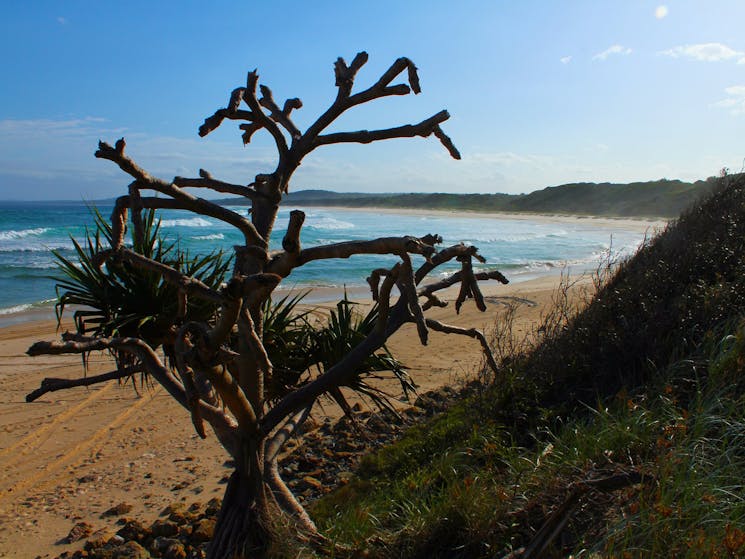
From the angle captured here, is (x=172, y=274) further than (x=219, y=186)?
No

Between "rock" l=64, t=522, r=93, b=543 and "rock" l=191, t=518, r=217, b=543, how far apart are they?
92cm

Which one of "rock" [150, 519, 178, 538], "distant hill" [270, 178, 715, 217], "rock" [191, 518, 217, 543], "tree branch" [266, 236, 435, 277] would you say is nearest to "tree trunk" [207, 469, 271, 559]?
"rock" [191, 518, 217, 543]

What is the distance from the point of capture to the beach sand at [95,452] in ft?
16.7

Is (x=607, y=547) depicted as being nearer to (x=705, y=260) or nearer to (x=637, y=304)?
(x=637, y=304)

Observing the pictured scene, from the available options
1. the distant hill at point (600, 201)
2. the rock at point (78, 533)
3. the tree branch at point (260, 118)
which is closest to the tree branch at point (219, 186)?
the tree branch at point (260, 118)

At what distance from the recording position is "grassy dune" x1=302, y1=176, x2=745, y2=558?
2.55 metres

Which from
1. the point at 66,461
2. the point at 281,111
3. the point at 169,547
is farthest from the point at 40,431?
the point at 281,111

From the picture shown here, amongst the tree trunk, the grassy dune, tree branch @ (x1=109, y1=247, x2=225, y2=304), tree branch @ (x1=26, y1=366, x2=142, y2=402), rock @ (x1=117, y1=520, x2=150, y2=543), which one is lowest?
rock @ (x1=117, y1=520, x2=150, y2=543)

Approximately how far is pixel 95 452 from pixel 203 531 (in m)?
2.63

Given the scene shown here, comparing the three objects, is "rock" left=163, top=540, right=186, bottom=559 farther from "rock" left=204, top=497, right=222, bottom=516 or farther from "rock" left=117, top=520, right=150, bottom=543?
"rock" left=204, top=497, right=222, bottom=516

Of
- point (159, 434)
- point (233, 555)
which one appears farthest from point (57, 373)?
point (233, 555)

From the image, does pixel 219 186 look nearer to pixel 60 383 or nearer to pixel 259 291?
pixel 259 291

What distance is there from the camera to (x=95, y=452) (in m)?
6.42

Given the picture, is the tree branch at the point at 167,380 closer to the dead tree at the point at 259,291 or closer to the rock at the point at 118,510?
the dead tree at the point at 259,291
